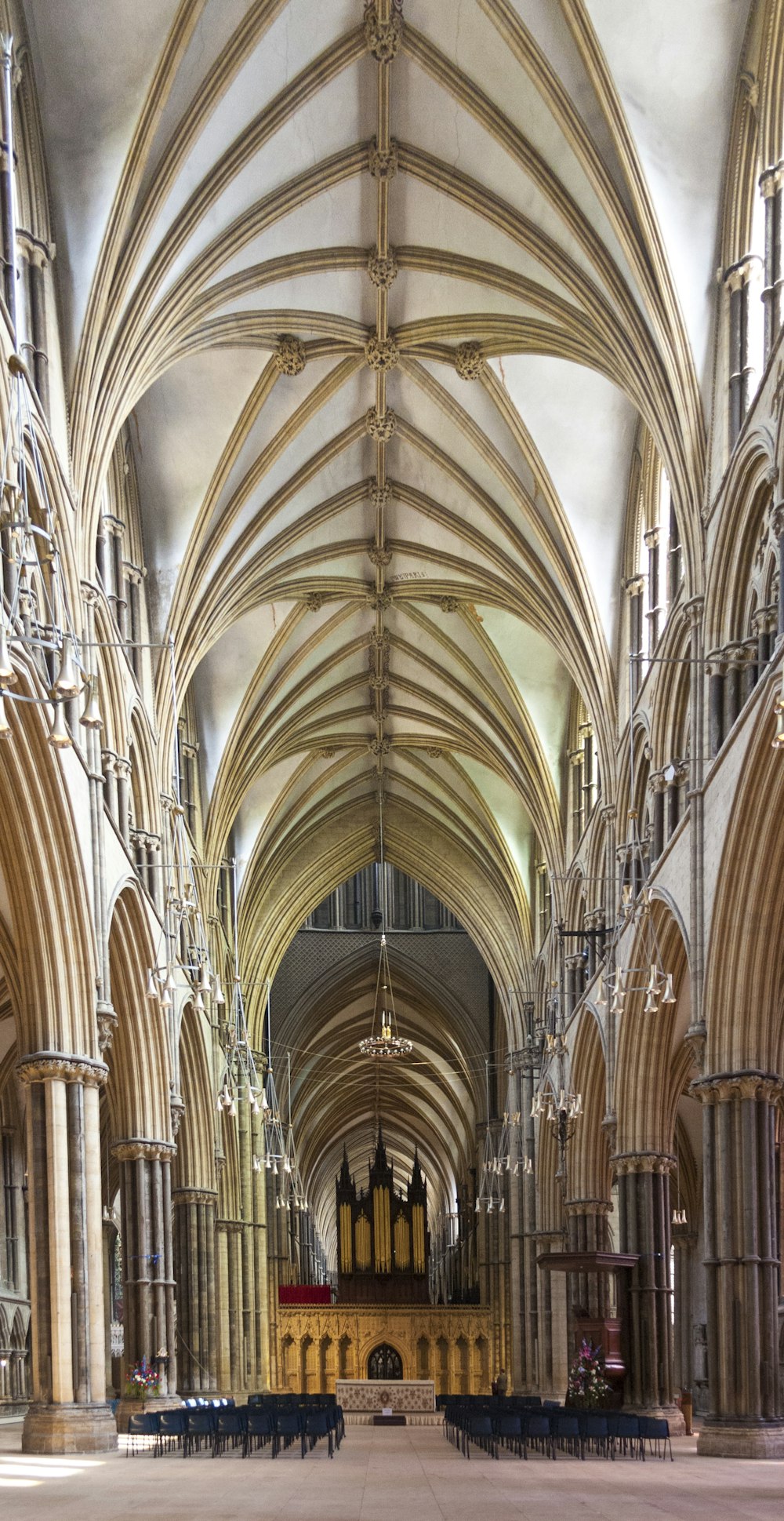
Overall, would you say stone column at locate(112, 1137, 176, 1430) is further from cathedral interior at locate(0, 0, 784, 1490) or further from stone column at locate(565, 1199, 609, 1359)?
stone column at locate(565, 1199, 609, 1359)

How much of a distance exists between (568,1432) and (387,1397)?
2325 cm

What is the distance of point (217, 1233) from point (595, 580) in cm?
2122

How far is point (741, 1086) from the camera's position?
22172 mm

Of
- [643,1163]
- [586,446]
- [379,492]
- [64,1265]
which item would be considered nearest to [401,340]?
[586,446]

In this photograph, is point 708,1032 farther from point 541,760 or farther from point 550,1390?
point 550,1390

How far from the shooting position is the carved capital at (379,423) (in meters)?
31.4

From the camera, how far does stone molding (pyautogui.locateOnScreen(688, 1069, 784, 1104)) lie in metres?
22.2

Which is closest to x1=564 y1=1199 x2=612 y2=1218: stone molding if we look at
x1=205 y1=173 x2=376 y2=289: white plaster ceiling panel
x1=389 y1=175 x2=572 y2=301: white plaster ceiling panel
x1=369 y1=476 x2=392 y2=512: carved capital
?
x1=369 y1=476 x2=392 y2=512: carved capital

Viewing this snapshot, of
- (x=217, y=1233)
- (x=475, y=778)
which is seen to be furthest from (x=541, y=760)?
(x=217, y=1233)

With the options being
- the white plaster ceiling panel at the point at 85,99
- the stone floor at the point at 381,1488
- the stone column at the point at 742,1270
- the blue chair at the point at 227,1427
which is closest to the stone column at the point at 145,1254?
the stone floor at the point at 381,1488

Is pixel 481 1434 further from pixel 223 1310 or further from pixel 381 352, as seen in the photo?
pixel 223 1310

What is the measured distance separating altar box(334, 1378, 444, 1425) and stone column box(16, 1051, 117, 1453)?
21628 millimetres

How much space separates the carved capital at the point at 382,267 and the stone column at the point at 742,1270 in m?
14.0

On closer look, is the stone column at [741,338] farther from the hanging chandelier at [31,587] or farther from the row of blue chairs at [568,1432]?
the row of blue chairs at [568,1432]
